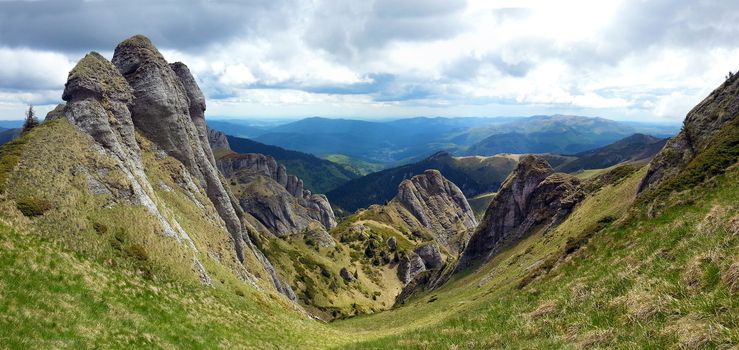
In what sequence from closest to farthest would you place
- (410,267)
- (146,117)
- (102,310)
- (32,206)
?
(102,310), (32,206), (146,117), (410,267)

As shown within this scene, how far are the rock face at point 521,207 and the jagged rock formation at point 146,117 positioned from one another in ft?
154

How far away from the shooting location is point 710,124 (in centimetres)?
5250

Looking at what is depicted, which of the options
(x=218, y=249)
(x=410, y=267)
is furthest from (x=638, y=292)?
(x=410, y=267)

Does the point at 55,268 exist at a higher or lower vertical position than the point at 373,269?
higher

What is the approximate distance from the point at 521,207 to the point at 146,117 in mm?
80312

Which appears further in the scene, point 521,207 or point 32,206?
point 521,207

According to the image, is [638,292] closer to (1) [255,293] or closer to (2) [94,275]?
(2) [94,275]

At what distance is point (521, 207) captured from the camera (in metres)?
98.8

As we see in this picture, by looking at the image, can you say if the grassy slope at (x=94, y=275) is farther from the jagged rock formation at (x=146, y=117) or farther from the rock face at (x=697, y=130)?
the rock face at (x=697, y=130)

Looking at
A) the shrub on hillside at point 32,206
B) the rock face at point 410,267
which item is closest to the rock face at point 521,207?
the shrub on hillside at point 32,206

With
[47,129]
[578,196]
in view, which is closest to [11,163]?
[47,129]

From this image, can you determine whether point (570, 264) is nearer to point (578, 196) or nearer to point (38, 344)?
point (38, 344)

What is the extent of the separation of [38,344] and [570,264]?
38955 millimetres

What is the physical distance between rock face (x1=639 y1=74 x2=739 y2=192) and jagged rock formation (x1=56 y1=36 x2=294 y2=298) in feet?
184
